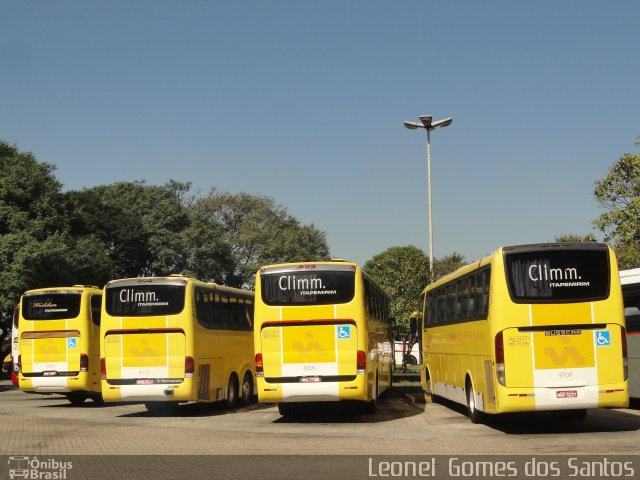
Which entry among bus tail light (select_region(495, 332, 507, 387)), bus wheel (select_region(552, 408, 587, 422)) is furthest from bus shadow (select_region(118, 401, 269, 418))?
bus tail light (select_region(495, 332, 507, 387))

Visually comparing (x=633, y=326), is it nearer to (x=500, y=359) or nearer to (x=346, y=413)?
(x=500, y=359)

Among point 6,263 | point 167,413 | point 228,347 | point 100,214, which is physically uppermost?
point 100,214

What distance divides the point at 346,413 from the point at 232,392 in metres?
4.03

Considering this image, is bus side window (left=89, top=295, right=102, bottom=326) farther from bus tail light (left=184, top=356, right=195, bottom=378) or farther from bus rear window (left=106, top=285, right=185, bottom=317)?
bus tail light (left=184, top=356, right=195, bottom=378)

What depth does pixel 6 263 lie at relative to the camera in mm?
42594

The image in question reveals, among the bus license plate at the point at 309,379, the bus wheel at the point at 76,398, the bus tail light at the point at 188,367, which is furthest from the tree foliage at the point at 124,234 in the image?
the bus license plate at the point at 309,379

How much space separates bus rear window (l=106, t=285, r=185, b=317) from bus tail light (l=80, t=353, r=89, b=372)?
14.7 feet

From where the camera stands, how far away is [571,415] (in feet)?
58.6

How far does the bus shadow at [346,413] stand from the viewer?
65.5ft
